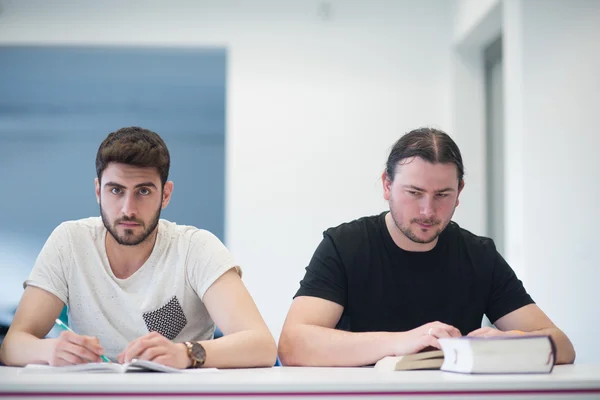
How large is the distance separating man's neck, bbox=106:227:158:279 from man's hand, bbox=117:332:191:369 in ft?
1.54

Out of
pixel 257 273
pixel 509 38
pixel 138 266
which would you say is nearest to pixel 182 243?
pixel 138 266

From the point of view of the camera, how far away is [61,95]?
5770 mm

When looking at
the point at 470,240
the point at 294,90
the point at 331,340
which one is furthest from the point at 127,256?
the point at 294,90

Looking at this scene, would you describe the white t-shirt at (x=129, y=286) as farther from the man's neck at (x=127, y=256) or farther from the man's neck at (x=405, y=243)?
the man's neck at (x=405, y=243)

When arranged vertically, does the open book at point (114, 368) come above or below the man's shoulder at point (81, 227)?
below

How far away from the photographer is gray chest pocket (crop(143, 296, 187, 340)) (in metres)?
1.87

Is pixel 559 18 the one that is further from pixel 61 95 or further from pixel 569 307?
pixel 61 95

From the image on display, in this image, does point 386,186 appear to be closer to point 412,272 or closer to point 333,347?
point 412,272

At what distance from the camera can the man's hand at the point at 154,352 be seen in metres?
1.47

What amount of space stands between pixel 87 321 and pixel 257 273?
Answer: 8.41ft

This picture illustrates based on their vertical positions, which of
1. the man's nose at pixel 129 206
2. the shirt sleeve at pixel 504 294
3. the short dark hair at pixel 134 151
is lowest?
the shirt sleeve at pixel 504 294

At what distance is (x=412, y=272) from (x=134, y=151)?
802mm

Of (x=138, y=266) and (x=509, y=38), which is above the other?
(x=509, y=38)

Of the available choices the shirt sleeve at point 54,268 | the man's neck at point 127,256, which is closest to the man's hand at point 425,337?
the man's neck at point 127,256
